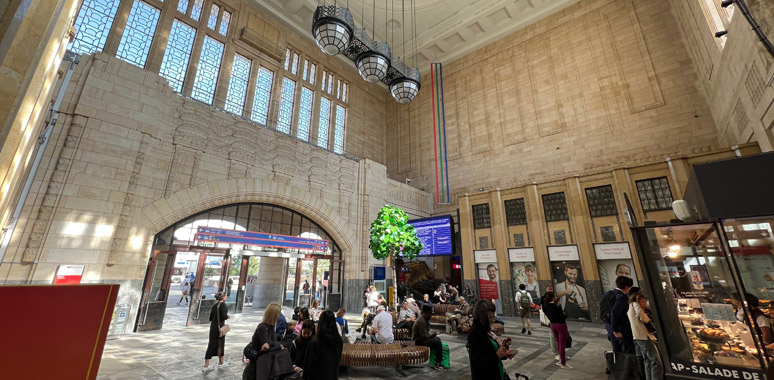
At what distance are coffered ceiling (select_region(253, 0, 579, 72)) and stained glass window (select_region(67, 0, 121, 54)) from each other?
7.27 metres

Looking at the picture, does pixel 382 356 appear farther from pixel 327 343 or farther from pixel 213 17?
pixel 213 17

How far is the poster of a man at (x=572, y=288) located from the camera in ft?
40.0

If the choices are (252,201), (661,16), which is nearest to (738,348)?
(252,201)

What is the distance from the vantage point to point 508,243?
48.1ft

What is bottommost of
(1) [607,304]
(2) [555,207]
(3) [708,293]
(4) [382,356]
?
(4) [382,356]

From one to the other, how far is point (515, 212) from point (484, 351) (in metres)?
13.1

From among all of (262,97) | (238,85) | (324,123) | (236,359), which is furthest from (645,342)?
(324,123)

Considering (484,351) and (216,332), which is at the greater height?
(484,351)

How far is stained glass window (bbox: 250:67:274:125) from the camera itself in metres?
15.3

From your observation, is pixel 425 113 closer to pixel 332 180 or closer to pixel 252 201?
pixel 332 180

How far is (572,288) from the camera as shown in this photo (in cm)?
1263

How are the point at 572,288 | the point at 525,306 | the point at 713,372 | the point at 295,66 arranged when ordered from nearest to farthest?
the point at 713,372 → the point at 525,306 → the point at 572,288 → the point at 295,66

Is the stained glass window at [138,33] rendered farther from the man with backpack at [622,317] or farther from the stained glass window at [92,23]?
the man with backpack at [622,317]

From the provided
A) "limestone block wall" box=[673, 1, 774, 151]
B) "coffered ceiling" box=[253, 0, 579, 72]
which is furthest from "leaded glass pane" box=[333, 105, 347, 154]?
"limestone block wall" box=[673, 1, 774, 151]
